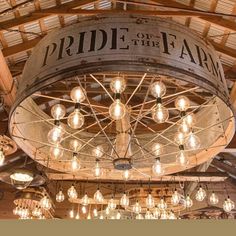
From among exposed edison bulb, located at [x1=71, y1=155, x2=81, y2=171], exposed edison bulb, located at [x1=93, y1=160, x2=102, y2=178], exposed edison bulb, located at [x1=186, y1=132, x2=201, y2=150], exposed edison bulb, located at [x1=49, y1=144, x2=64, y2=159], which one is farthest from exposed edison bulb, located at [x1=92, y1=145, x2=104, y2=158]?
exposed edison bulb, located at [x1=186, y1=132, x2=201, y2=150]

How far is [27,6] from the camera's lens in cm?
551

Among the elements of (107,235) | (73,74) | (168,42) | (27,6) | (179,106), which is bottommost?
(107,235)

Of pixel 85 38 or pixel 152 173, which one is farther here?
pixel 152 173

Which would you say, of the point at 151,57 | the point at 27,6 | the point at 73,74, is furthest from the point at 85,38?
the point at 27,6

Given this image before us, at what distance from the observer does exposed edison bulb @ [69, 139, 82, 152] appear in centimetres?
363

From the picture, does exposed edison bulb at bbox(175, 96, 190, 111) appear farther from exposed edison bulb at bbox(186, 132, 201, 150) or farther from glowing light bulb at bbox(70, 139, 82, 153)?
glowing light bulb at bbox(70, 139, 82, 153)

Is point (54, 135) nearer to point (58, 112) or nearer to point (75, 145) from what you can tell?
point (58, 112)

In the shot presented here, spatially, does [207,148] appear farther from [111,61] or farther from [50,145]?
[111,61]

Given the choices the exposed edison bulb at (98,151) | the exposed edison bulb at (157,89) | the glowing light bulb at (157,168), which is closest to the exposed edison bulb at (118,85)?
the exposed edison bulb at (157,89)

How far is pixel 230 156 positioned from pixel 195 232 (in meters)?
11.5

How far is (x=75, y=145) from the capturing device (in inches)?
144

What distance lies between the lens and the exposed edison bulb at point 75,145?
3635mm

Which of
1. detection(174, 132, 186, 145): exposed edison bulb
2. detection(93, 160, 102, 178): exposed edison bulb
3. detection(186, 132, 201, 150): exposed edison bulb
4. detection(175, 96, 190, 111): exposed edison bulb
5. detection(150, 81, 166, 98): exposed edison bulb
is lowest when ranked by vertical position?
detection(93, 160, 102, 178): exposed edison bulb

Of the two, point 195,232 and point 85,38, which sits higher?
point 85,38
